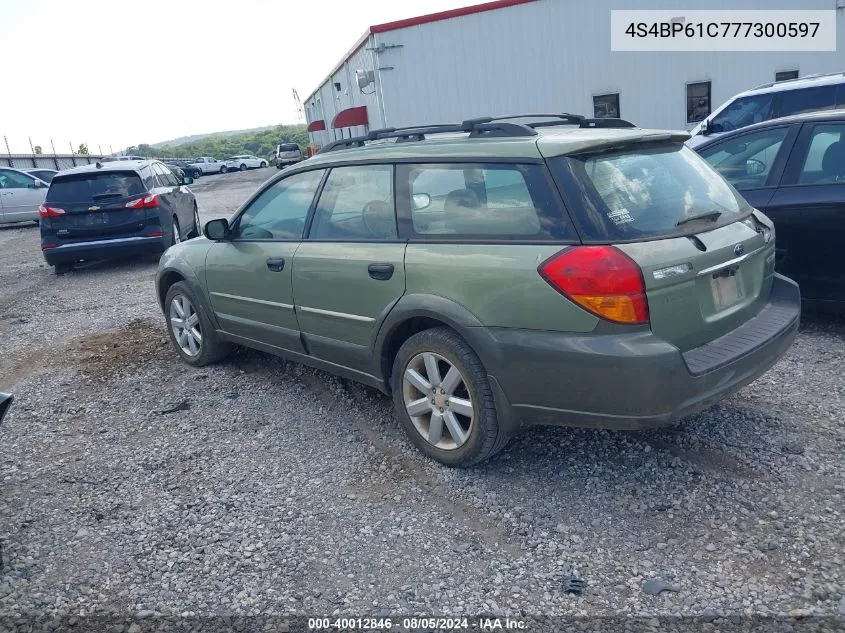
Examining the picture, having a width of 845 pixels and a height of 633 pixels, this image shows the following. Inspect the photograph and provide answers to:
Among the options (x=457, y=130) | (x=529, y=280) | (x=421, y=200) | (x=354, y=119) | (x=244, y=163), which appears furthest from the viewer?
(x=244, y=163)

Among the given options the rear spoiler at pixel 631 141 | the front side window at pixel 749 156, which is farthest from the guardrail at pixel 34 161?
the rear spoiler at pixel 631 141

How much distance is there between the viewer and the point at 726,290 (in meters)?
3.25

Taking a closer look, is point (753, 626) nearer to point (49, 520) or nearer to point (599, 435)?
point (599, 435)

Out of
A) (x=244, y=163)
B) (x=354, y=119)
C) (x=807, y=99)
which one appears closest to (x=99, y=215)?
(x=807, y=99)

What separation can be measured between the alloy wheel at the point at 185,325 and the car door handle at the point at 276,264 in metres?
1.22

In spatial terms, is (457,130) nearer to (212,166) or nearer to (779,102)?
(779,102)

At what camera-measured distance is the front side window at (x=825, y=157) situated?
4.82 m

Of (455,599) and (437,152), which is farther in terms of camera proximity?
(437,152)

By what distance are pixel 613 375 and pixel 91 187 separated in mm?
9314

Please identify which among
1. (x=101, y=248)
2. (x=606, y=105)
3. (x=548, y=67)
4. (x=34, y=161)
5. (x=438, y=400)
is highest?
(x=548, y=67)

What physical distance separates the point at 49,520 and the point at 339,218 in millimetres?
2187

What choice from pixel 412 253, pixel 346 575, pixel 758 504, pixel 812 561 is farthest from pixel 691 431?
pixel 346 575

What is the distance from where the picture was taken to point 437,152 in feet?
11.8

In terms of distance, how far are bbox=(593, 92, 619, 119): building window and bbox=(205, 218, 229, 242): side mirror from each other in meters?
15.1
